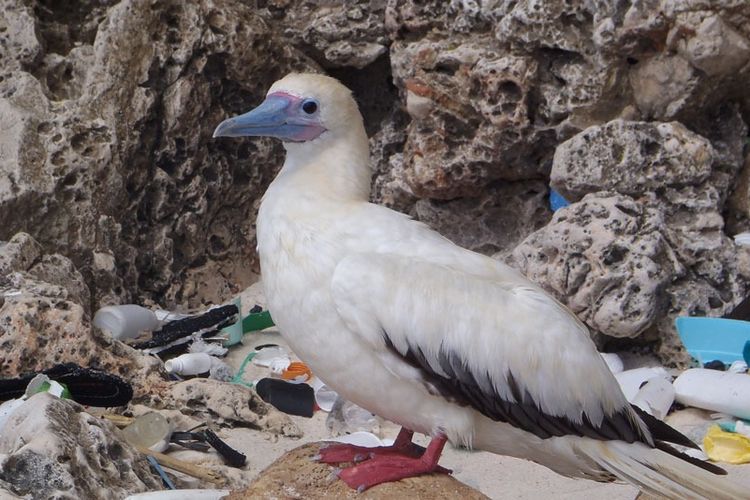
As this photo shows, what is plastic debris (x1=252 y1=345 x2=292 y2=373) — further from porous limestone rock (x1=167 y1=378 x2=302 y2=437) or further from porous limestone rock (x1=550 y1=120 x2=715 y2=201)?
porous limestone rock (x1=550 y1=120 x2=715 y2=201)

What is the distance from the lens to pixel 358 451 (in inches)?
123

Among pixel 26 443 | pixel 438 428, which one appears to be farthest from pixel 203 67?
pixel 438 428

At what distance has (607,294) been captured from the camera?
5160 millimetres

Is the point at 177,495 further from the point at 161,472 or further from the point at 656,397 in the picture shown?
the point at 656,397

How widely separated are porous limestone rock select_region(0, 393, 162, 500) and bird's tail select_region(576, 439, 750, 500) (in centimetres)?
149

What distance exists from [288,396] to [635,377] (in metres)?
1.70

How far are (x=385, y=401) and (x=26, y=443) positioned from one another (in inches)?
45.2

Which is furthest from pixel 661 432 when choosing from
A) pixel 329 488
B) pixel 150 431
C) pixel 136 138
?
pixel 136 138

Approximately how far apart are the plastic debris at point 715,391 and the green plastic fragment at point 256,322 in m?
2.48

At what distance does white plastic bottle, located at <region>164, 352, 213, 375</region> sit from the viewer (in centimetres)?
536

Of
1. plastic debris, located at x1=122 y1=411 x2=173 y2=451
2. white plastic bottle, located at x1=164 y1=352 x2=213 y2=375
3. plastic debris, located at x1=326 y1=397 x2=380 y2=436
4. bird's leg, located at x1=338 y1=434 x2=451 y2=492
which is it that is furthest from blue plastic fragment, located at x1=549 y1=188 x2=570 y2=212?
bird's leg, located at x1=338 y1=434 x2=451 y2=492

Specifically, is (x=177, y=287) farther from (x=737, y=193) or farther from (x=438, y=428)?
(x=438, y=428)

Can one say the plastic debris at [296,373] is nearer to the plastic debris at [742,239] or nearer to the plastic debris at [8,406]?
the plastic debris at [8,406]

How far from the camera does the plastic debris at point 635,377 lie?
507cm
